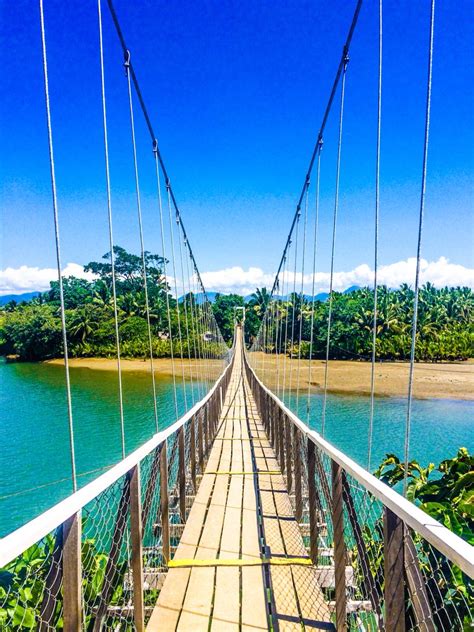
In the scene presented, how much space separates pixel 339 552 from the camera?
1562 mm

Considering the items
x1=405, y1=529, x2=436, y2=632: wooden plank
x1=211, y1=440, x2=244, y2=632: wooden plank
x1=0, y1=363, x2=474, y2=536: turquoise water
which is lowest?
x1=0, y1=363, x2=474, y2=536: turquoise water

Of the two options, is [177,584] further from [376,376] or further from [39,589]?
[376,376]

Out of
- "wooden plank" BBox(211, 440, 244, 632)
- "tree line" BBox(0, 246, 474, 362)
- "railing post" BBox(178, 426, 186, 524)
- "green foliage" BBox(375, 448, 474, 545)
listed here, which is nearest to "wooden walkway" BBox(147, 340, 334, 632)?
"wooden plank" BBox(211, 440, 244, 632)

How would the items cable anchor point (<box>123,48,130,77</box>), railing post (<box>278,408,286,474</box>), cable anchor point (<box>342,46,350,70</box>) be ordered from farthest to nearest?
cable anchor point (<box>342,46,350,70</box>) < railing post (<box>278,408,286,474</box>) < cable anchor point (<box>123,48,130,77</box>)

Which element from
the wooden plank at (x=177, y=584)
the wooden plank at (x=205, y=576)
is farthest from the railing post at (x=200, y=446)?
the wooden plank at (x=177, y=584)

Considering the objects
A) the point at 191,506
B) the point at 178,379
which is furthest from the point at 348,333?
the point at 191,506

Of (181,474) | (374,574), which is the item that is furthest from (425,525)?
(181,474)

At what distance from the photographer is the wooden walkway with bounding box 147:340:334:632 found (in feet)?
5.73

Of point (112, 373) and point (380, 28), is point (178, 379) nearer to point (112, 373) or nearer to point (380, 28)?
point (112, 373)

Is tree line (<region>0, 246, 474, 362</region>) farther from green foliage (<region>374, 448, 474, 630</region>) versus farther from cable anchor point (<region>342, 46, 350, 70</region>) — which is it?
green foliage (<region>374, 448, 474, 630</region>)

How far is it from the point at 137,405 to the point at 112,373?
967 cm

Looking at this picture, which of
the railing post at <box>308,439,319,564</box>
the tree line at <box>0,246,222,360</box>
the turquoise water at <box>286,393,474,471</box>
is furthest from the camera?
the tree line at <box>0,246,222,360</box>

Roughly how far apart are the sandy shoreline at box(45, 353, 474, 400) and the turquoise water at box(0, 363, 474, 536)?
193 centimetres

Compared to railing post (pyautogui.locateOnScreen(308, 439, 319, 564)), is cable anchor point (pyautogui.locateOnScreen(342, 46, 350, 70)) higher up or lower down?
higher up
